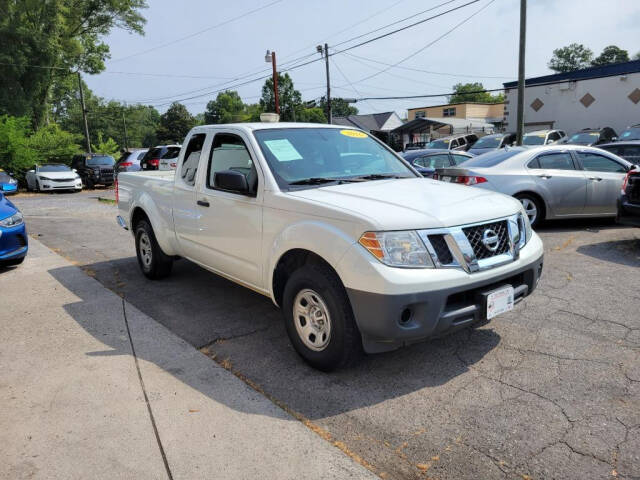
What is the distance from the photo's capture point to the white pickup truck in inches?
116

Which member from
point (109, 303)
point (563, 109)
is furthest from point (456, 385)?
point (563, 109)

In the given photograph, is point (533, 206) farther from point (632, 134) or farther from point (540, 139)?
point (540, 139)

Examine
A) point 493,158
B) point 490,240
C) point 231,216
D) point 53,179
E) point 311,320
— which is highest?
point 493,158

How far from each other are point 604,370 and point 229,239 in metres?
3.04

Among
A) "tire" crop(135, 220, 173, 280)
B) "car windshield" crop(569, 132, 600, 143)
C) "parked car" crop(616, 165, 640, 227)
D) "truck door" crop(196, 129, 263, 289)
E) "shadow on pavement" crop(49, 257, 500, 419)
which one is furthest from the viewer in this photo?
"car windshield" crop(569, 132, 600, 143)

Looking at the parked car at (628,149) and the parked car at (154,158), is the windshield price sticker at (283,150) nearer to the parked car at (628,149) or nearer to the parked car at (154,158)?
the parked car at (628,149)

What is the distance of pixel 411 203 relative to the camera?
3262mm

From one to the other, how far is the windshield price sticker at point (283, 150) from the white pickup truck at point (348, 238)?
12 millimetres

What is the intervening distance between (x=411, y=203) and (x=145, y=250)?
13.0ft

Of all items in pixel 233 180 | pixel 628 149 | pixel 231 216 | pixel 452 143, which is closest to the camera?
pixel 233 180

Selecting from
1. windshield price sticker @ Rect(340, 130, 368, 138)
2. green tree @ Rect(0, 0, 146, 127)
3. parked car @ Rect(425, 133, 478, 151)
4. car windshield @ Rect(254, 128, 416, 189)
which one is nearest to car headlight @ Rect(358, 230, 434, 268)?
car windshield @ Rect(254, 128, 416, 189)

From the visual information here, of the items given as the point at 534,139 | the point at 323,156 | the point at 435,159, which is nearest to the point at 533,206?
the point at 435,159

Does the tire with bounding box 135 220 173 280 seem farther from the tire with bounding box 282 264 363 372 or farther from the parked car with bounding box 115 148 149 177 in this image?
the parked car with bounding box 115 148 149 177

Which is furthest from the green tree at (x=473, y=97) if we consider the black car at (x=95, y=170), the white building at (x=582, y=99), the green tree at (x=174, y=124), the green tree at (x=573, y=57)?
the black car at (x=95, y=170)
